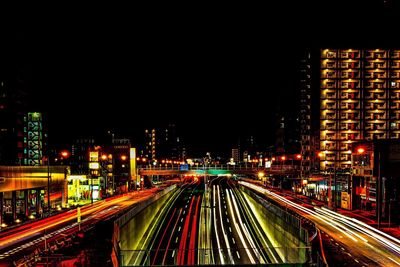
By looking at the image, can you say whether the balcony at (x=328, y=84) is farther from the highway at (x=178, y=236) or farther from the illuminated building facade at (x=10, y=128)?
the illuminated building facade at (x=10, y=128)

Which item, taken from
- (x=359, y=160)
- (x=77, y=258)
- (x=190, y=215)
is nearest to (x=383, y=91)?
(x=359, y=160)

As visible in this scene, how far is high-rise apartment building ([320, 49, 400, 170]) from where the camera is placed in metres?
105

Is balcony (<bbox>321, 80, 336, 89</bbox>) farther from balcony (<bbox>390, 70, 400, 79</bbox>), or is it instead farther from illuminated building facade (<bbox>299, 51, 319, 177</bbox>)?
balcony (<bbox>390, 70, 400, 79</bbox>)

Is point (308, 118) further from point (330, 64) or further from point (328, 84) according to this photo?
point (330, 64)

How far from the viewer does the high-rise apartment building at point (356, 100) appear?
10519 centimetres

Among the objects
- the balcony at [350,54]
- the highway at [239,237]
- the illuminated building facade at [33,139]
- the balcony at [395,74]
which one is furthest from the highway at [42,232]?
the balcony at [395,74]

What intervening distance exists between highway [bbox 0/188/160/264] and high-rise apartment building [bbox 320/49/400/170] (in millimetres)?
62354

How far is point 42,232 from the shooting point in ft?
146

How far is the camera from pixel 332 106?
106m

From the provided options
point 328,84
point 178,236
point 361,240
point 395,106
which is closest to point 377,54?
point 395,106

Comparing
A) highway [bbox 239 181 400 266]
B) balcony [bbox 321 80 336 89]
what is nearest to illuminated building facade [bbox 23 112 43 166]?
balcony [bbox 321 80 336 89]

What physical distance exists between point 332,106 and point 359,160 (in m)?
43.4

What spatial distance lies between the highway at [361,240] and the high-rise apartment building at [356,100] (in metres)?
51.6

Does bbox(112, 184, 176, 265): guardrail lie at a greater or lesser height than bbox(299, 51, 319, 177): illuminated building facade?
lesser
